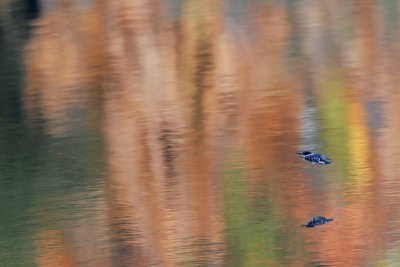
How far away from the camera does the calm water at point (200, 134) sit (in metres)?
1.50

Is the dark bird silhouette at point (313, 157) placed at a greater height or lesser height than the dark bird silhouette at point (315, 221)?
greater

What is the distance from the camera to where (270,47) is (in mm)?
1562

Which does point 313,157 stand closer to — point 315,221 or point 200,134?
point 315,221

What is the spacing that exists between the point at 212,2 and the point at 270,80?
28cm

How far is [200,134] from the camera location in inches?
60.8

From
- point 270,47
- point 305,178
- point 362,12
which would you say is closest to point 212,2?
point 270,47

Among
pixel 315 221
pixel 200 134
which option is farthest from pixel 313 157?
pixel 200 134

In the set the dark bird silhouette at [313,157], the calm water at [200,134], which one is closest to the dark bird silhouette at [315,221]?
the calm water at [200,134]

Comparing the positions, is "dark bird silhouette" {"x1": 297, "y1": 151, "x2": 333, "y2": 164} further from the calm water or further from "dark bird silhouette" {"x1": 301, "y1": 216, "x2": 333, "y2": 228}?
"dark bird silhouette" {"x1": 301, "y1": 216, "x2": 333, "y2": 228}

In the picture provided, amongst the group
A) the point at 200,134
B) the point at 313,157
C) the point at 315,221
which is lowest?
the point at 315,221

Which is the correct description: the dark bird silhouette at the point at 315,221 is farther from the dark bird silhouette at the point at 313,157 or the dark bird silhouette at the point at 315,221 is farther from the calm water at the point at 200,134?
the dark bird silhouette at the point at 313,157

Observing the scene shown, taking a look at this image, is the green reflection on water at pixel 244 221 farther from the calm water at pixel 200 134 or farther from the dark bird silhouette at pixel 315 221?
the dark bird silhouette at pixel 315 221

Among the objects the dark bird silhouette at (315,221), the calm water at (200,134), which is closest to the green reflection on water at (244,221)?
the calm water at (200,134)

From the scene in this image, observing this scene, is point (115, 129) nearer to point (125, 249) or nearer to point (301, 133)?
point (125, 249)
